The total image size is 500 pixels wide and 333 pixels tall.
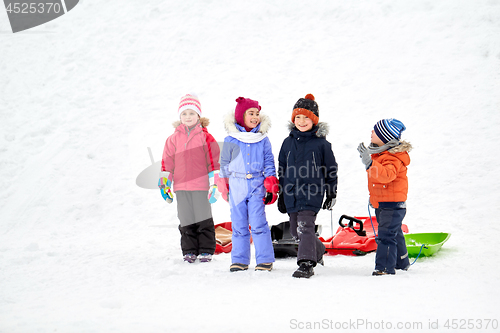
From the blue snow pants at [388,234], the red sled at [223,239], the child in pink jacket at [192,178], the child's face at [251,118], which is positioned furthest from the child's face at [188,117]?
the blue snow pants at [388,234]

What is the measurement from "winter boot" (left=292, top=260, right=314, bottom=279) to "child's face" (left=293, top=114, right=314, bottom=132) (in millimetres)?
1296

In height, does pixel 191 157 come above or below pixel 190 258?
above

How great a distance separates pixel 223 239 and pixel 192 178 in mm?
1211

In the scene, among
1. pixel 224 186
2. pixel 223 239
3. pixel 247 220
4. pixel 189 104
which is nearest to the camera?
pixel 247 220

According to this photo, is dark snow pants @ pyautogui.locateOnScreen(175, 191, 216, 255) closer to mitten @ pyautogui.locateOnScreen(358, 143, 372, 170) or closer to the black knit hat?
the black knit hat

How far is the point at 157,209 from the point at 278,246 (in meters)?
2.91

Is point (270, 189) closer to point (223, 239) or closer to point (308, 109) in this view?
point (308, 109)

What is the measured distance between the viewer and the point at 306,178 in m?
4.13

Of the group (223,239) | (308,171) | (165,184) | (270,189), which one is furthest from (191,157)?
(308,171)

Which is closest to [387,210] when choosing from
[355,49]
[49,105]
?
[355,49]

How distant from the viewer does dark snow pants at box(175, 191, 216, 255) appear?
488cm

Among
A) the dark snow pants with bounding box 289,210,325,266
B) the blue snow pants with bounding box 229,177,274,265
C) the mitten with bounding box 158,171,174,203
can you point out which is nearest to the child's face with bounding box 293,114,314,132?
the blue snow pants with bounding box 229,177,274,265

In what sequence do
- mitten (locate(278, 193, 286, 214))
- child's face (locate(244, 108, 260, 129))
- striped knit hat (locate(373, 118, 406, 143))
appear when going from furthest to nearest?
1. child's face (locate(244, 108, 260, 129))
2. mitten (locate(278, 193, 286, 214))
3. striped knit hat (locate(373, 118, 406, 143))

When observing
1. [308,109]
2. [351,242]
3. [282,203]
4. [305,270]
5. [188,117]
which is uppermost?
[188,117]
